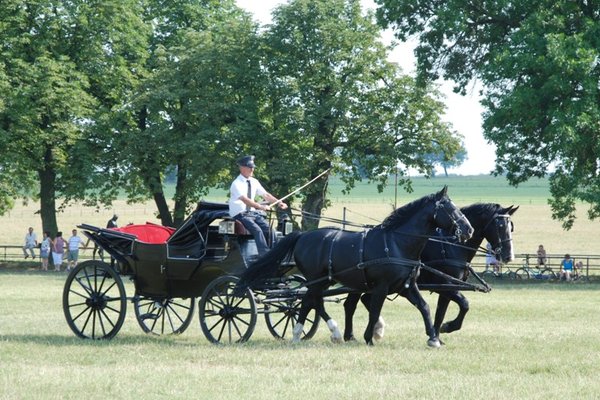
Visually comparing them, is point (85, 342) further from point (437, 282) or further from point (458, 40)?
point (458, 40)

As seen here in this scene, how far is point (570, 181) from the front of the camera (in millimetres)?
32781

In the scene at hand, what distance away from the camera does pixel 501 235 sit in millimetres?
14992

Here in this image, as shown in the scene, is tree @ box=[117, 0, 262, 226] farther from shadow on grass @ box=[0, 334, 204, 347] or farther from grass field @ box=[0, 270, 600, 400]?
shadow on grass @ box=[0, 334, 204, 347]

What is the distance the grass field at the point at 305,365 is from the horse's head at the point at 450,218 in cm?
142

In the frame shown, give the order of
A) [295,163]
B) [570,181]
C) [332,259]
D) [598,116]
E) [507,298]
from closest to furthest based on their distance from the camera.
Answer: [332,259]
[507,298]
[598,116]
[570,181]
[295,163]

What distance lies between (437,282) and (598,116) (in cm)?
1696

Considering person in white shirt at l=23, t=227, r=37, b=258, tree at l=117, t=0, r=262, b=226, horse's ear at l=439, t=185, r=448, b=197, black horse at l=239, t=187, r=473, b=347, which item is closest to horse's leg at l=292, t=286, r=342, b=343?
black horse at l=239, t=187, r=473, b=347

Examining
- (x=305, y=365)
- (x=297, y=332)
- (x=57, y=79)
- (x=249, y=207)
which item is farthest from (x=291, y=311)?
(x=57, y=79)

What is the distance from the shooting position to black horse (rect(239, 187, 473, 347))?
45.5 feet

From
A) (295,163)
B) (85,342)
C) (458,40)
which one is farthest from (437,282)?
(295,163)

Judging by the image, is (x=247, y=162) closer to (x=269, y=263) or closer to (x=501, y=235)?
(x=269, y=263)

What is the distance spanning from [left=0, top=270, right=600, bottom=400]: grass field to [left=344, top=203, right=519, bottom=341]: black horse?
0.61 meters

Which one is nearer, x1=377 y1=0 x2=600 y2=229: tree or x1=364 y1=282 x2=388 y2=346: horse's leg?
x1=364 y1=282 x2=388 y2=346: horse's leg

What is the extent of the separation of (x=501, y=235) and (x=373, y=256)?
2037 mm
